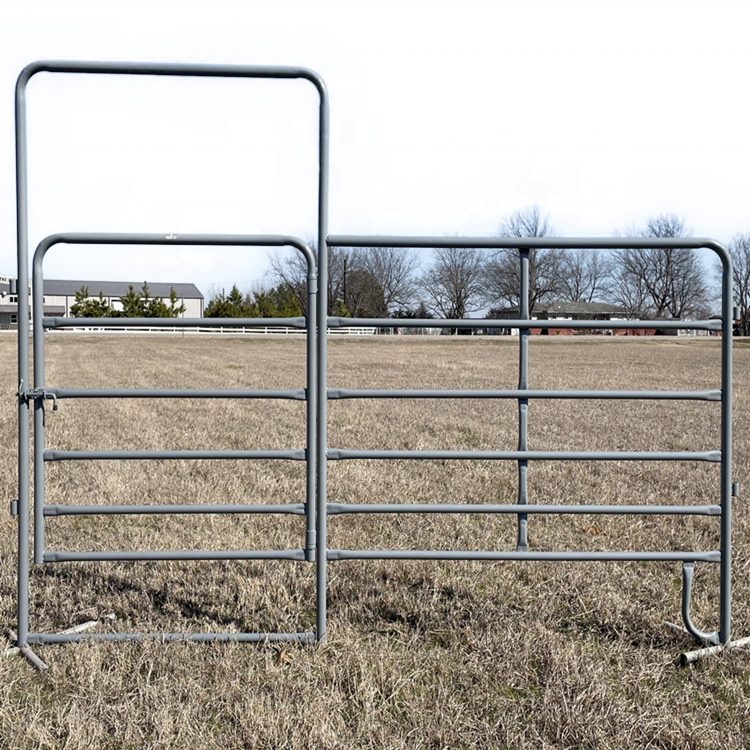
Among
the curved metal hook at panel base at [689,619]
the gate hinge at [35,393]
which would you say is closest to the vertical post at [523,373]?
the curved metal hook at panel base at [689,619]

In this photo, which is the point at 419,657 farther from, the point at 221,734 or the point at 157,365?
the point at 157,365

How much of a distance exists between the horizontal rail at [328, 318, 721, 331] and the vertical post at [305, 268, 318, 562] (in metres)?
0.09

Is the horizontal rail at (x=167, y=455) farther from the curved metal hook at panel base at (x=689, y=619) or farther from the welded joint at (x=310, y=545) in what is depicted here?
the curved metal hook at panel base at (x=689, y=619)

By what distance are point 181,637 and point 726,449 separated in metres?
2.52

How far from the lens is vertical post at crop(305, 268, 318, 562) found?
142 inches

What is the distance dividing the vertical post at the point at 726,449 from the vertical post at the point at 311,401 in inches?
70.2

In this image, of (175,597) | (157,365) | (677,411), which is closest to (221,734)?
(175,597)

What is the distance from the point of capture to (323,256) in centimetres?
357

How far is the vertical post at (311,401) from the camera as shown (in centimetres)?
360

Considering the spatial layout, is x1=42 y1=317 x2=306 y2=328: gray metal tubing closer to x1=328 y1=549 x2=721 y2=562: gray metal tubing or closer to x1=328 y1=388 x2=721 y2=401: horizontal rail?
x1=328 y1=388 x2=721 y2=401: horizontal rail

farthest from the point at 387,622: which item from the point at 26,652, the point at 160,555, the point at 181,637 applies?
the point at 26,652

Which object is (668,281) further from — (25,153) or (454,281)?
(25,153)

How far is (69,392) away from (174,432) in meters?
5.95

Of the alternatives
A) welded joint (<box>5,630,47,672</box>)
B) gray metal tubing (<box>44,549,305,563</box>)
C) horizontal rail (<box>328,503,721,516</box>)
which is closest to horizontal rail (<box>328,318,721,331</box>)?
horizontal rail (<box>328,503,721,516</box>)
